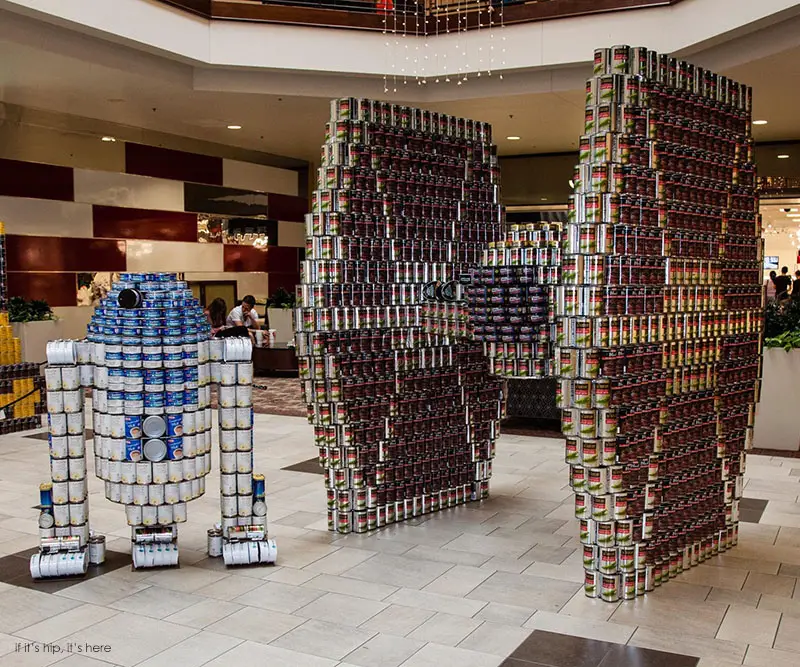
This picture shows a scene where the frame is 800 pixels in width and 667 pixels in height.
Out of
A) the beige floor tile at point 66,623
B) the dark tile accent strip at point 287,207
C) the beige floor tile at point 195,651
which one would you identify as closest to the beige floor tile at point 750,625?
the beige floor tile at point 195,651

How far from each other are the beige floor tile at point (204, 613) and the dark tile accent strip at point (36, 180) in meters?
9.79

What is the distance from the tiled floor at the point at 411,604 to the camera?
157 inches

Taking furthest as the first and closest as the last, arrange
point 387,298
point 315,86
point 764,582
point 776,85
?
point 315,86, point 776,85, point 387,298, point 764,582

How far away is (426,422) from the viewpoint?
20.8 feet

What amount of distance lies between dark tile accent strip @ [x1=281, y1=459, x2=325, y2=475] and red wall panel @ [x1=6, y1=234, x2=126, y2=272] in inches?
274

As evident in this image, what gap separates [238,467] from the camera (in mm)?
5281

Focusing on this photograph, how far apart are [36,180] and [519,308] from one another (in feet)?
33.4

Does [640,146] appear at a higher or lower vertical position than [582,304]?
higher

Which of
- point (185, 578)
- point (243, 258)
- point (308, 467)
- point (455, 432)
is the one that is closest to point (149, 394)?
point (185, 578)

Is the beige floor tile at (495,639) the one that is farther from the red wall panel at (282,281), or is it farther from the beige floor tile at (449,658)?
the red wall panel at (282,281)

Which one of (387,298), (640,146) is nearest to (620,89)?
(640,146)

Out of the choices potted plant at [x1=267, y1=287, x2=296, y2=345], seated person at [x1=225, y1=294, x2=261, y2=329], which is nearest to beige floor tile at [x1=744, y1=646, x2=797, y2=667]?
seated person at [x1=225, y1=294, x2=261, y2=329]

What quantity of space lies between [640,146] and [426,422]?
8.69 feet

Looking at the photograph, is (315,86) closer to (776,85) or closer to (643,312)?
(776,85)
